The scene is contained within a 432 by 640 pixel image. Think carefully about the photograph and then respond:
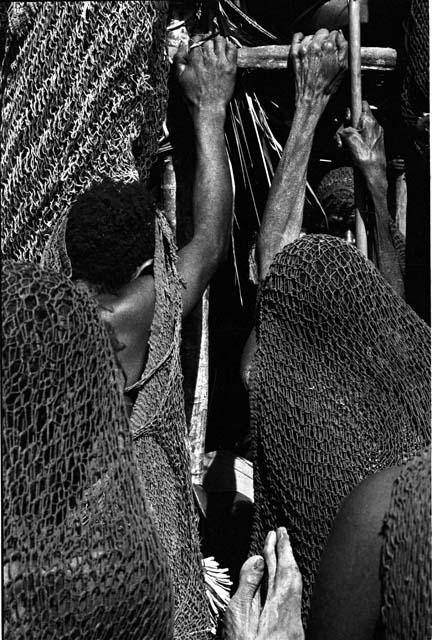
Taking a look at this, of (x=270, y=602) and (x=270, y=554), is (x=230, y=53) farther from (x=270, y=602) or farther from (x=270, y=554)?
(x=270, y=602)

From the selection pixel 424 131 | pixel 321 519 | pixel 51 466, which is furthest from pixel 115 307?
pixel 424 131

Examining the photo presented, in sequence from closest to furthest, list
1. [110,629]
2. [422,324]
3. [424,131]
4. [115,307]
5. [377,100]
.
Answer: [110,629] → [422,324] → [115,307] → [424,131] → [377,100]

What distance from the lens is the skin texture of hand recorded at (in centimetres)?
233

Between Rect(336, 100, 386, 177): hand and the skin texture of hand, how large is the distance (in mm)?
1494

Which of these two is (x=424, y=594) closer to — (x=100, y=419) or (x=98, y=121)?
(x=100, y=419)

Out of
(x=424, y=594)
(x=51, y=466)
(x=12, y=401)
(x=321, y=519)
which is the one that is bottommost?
(x=321, y=519)

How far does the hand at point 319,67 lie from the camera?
343 cm

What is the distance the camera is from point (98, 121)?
3092 millimetres

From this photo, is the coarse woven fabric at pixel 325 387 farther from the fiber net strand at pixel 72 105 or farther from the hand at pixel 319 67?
the hand at pixel 319 67

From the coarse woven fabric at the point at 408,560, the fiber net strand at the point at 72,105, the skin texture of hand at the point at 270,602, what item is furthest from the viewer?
the fiber net strand at the point at 72,105

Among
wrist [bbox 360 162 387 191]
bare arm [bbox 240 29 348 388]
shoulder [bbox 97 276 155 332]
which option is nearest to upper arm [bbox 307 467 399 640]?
shoulder [bbox 97 276 155 332]

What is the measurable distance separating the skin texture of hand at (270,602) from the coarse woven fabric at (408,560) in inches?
20.1

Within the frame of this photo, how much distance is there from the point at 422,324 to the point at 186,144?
1.54 metres

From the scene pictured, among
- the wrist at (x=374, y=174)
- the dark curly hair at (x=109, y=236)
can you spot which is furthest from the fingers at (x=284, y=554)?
the wrist at (x=374, y=174)
